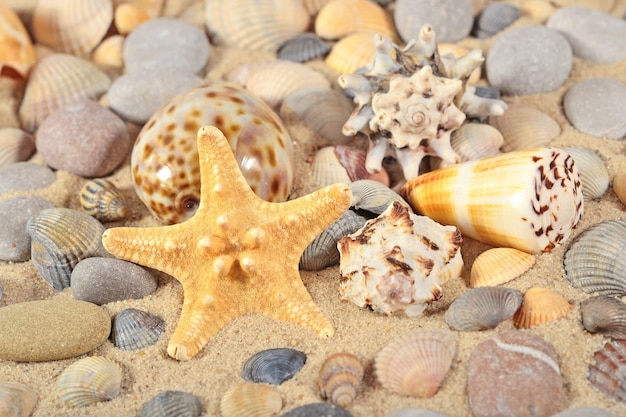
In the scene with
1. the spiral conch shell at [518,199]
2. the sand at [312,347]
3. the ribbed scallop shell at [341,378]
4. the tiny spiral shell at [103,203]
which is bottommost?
the sand at [312,347]

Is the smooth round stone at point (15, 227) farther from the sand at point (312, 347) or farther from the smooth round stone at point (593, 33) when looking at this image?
the smooth round stone at point (593, 33)

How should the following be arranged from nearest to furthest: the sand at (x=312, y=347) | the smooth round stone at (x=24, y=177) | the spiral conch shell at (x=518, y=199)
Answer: the sand at (x=312, y=347)
the spiral conch shell at (x=518, y=199)
the smooth round stone at (x=24, y=177)

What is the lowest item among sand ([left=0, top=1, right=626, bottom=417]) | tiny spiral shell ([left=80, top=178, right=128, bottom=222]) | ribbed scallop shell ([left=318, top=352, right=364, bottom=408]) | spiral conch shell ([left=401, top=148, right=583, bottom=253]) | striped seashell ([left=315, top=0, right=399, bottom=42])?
sand ([left=0, top=1, right=626, bottom=417])

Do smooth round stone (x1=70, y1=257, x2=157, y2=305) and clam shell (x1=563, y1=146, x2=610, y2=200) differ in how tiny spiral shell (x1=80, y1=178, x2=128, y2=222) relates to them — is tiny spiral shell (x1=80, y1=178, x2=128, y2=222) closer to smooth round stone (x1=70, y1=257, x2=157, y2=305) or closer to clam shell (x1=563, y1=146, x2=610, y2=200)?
smooth round stone (x1=70, y1=257, x2=157, y2=305)

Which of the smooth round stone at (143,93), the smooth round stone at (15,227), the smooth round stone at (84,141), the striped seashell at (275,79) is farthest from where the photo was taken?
the striped seashell at (275,79)

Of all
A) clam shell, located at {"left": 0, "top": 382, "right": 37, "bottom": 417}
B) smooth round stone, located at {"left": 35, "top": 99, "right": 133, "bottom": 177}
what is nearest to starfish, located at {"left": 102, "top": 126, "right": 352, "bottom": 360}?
clam shell, located at {"left": 0, "top": 382, "right": 37, "bottom": 417}

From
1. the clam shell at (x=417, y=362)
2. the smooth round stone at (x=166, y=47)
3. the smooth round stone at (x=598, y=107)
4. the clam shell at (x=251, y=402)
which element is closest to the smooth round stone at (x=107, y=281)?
the clam shell at (x=251, y=402)

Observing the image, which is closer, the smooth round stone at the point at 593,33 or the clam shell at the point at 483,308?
the clam shell at the point at 483,308

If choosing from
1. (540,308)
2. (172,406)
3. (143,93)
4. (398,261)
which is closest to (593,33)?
(540,308)
